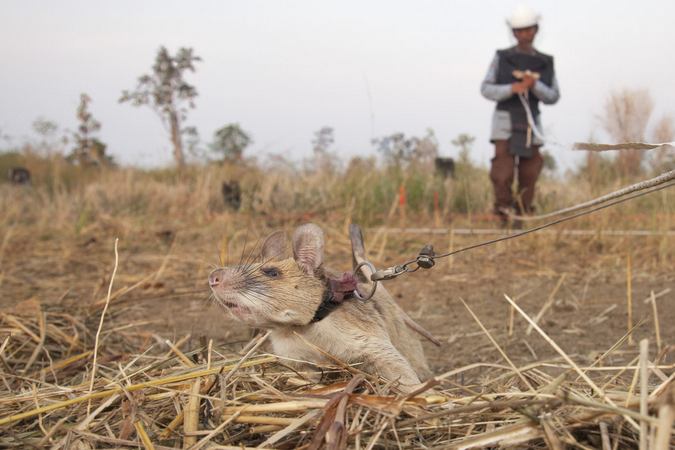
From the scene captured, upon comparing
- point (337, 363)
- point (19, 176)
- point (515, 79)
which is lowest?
point (337, 363)

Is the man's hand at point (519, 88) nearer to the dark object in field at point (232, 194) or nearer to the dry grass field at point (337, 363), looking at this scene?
the dry grass field at point (337, 363)

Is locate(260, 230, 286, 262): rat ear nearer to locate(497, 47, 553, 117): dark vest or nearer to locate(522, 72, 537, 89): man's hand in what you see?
locate(522, 72, 537, 89): man's hand

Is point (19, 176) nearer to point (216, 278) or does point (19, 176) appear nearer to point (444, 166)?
point (444, 166)

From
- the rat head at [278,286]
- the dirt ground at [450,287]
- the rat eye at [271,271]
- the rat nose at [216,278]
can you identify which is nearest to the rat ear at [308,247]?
the rat head at [278,286]

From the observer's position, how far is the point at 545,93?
793 centimetres

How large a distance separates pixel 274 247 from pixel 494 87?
583 cm

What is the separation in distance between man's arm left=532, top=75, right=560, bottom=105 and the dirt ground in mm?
1917

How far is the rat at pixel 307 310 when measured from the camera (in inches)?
101

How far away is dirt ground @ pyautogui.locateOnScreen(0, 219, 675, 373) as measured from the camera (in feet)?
13.6

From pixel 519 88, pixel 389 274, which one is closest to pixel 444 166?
pixel 519 88

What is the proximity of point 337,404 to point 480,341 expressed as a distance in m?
2.72

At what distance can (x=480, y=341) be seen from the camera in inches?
169

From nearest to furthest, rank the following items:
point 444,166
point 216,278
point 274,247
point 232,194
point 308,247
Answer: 1. point 216,278
2. point 308,247
3. point 274,247
4. point 444,166
5. point 232,194

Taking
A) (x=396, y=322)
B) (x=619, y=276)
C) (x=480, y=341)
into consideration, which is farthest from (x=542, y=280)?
(x=396, y=322)
